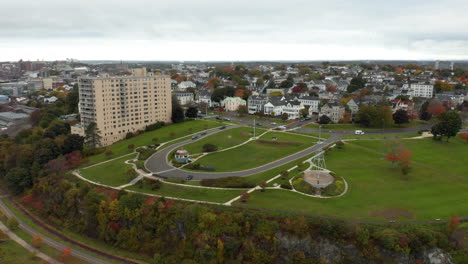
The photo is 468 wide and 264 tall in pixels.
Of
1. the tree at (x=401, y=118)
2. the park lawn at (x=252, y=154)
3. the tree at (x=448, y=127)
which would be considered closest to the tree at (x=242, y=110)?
the park lawn at (x=252, y=154)

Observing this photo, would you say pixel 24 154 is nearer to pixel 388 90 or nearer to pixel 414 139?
pixel 414 139

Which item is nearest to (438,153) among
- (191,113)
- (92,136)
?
(191,113)

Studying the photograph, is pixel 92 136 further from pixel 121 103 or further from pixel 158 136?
pixel 158 136

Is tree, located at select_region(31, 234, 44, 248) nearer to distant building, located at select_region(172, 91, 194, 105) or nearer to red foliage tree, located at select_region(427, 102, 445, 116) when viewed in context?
distant building, located at select_region(172, 91, 194, 105)

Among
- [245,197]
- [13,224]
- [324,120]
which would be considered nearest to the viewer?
[245,197]

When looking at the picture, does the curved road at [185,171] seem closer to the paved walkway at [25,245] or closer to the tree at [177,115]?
the paved walkway at [25,245]

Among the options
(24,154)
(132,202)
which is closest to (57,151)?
(24,154)
